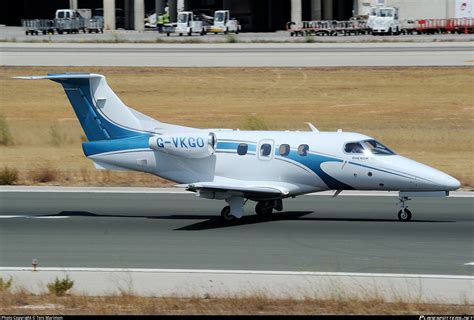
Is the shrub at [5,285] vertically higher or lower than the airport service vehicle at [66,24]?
lower

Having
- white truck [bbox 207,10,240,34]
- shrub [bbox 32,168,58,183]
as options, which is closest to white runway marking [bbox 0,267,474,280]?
shrub [bbox 32,168,58,183]

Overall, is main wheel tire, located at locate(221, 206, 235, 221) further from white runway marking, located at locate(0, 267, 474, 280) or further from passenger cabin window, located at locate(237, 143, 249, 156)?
white runway marking, located at locate(0, 267, 474, 280)

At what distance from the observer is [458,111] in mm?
49312

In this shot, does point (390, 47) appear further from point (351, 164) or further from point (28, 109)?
point (351, 164)

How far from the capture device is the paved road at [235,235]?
1906cm

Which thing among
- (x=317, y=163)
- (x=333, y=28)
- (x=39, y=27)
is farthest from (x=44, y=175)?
(x=39, y=27)

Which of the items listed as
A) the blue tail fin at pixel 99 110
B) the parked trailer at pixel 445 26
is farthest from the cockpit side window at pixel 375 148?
the parked trailer at pixel 445 26

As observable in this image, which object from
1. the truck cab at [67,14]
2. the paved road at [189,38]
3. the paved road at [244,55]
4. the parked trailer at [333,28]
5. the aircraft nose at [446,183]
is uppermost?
the truck cab at [67,14]

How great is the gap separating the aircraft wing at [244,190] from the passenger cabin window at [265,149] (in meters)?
0.75

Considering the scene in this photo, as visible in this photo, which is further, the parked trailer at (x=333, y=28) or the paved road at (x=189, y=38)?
the parked trailer at (x=333, y=28)

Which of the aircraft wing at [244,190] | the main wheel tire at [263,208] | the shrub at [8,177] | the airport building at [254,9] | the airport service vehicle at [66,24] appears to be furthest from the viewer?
the airport building at [254,9]

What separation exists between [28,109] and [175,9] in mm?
61399

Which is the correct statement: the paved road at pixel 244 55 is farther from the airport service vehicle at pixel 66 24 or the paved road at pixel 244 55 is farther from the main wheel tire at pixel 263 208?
the main wheel tire at pixel 263 208

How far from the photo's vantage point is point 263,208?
24.2 metres
